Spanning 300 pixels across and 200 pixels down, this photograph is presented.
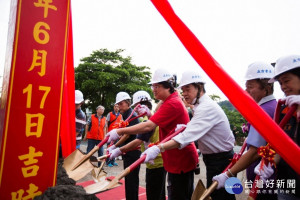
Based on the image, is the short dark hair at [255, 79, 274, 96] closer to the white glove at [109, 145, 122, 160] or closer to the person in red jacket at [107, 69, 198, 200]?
the person in red jacket at [107, 69, 198, 200]

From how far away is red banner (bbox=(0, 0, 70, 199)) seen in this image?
76.8 inches

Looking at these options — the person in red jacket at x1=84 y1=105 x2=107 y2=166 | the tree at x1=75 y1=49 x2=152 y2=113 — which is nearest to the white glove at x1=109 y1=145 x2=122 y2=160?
the person in red jacket at x1=84 y1=105 x2=107 y2=166

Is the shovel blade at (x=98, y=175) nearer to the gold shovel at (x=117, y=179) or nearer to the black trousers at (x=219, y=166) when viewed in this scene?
the gold shovel at (x=117, y=179)

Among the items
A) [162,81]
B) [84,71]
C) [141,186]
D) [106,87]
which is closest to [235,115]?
[106,87]

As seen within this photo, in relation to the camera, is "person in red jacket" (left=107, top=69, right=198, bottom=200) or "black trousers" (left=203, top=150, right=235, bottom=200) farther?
"person in red jacket" (left=107, top=69, right=198, bottom=200)

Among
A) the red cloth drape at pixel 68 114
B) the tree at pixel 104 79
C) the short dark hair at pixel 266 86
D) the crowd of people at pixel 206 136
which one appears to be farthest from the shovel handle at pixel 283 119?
the tree at pixel 104 79

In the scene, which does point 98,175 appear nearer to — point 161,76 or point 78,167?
point 78,167

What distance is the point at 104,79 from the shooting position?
22094 millimetres

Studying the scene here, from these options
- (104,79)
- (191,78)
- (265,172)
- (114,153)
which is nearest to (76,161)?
(114,153)

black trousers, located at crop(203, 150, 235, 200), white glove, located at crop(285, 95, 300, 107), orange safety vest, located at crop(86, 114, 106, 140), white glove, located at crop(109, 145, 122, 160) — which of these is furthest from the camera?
orange safety vest, located at crop(86, 114, 106, 140)

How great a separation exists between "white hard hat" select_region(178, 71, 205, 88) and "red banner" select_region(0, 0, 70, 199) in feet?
4.43

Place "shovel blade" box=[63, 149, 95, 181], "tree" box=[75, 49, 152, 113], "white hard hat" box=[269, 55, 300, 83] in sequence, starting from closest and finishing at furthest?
"white hard hat" box=[269, 55, 300, 83], "shovel blade" box=[63, 149, 95, 181], "tree" box=[75, 49, 152, 113]

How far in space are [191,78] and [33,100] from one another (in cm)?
167

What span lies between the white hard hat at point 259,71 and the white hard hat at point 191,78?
0.54 m
